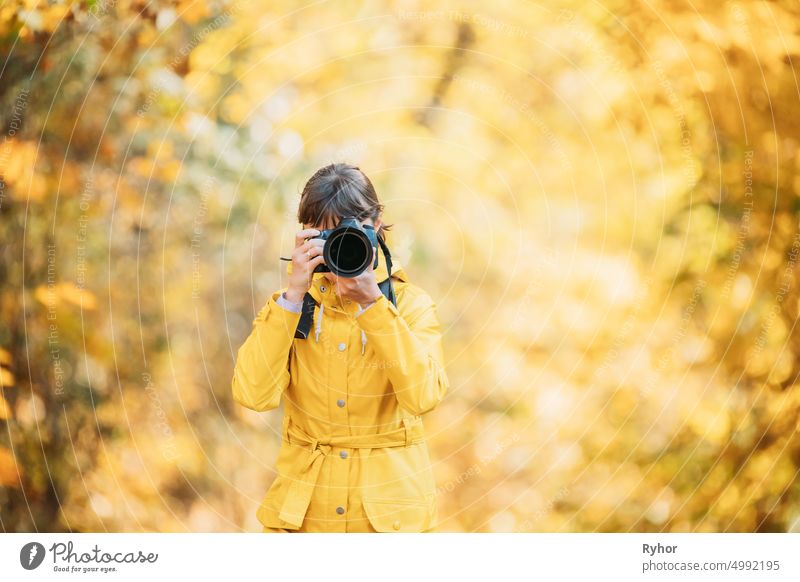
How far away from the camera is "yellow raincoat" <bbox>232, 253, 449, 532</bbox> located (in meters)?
2.10

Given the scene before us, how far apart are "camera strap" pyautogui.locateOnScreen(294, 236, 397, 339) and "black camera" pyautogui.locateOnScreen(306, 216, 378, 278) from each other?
0.39 feet

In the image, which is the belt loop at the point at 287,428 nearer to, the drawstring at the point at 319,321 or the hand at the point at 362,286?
the drawstring at the point at 319,321

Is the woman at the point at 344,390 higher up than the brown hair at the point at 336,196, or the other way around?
the brown hair at the point at 336,196

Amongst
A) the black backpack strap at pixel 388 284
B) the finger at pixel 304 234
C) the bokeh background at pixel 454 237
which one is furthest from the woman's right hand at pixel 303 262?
the bokeh background at pixel 454 237

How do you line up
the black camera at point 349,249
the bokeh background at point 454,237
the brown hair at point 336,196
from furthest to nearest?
the bokeh background at point 454,237, the brown hair at point 336,196, the black camera at point 349,249

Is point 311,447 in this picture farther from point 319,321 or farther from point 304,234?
point 304,234

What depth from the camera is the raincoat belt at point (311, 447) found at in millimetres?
2117

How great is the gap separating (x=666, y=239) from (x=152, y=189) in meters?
1.90

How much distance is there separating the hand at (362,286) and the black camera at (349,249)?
1 centimetres

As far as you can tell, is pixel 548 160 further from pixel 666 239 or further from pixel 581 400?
pixel 581 400

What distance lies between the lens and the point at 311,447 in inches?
84.9

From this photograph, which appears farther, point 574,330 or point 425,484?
point 574,330

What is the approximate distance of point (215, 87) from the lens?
320 centimetres

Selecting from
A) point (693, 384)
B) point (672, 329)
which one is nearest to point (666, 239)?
point (672, 329)
